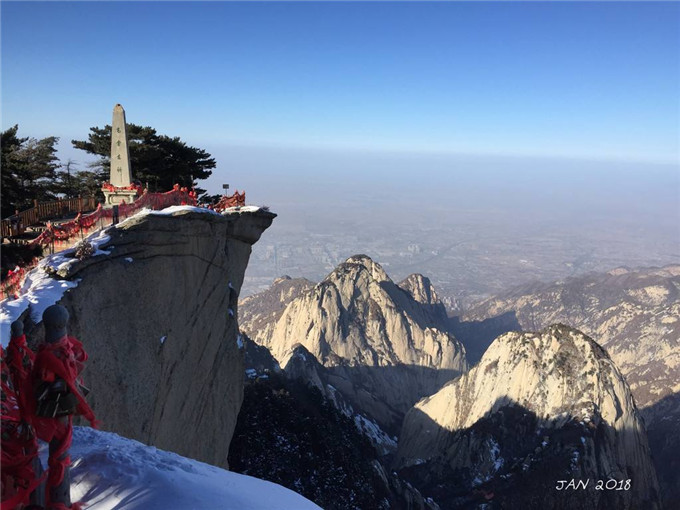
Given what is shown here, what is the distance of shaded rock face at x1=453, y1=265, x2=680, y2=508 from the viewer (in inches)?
2904

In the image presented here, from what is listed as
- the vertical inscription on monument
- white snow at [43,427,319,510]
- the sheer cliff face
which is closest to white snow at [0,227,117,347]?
white snow at [43,427,319,510]

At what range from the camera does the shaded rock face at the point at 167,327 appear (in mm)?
14531

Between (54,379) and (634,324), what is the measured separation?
146039 mm

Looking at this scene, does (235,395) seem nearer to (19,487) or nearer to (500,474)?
(19,487)

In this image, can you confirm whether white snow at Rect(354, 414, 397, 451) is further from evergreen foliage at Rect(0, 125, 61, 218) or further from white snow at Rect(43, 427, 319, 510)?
white snow at Rect(43, 427, 319, 510)

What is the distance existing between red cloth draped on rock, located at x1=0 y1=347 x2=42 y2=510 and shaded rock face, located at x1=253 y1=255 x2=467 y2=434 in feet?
264

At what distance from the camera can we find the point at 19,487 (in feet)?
17.4

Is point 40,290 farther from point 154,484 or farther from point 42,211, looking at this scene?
point 42,211

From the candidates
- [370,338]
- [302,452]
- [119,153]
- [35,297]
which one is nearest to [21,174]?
[119,153]

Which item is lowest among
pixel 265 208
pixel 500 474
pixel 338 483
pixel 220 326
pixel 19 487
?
pixel 500 474

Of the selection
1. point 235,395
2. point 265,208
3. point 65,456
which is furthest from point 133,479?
point 265,208

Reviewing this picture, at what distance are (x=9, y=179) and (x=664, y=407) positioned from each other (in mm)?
96363

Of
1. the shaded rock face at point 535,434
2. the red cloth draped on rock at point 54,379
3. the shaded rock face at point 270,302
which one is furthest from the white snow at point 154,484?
the shaded rock face at point 270,302

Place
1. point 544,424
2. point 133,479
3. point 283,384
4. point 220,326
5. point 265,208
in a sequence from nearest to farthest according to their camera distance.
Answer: point 133,479
point 220,326
point 265,208
point 283,384
point 544,424
